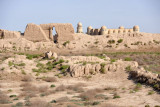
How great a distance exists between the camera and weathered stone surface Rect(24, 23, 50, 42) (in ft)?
118

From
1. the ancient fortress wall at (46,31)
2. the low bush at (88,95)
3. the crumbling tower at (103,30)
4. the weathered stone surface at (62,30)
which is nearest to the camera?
the low bush at (88,95)

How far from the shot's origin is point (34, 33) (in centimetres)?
3641

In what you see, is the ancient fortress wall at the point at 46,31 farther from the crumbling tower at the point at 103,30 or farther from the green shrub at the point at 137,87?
the green shrub at the point at 137,87

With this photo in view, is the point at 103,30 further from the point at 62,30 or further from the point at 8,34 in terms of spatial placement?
the point at 8,34

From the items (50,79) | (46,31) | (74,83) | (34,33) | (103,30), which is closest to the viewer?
(74,83)

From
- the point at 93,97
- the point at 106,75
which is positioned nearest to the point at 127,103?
the point at 93,97

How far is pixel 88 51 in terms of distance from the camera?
119 ft

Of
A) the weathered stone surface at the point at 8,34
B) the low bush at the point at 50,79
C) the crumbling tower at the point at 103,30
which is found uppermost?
the crumbling tower at the point at 103,30

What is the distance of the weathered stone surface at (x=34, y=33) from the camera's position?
36.0m

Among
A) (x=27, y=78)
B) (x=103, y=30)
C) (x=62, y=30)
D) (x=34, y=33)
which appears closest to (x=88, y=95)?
(x=27, y=78)

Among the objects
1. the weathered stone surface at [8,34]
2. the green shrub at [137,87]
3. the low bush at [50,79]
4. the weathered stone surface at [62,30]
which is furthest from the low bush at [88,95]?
the weathered stone surface at [8,34]

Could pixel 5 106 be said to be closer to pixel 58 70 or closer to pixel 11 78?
Answer: pixel 11 78

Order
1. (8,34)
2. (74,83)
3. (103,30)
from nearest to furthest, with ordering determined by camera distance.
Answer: (74,83)
(8,34)
(103,30)

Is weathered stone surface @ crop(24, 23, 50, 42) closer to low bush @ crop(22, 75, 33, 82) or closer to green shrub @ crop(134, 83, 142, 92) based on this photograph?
low bush @ crop(22, 75, 33, 82)
